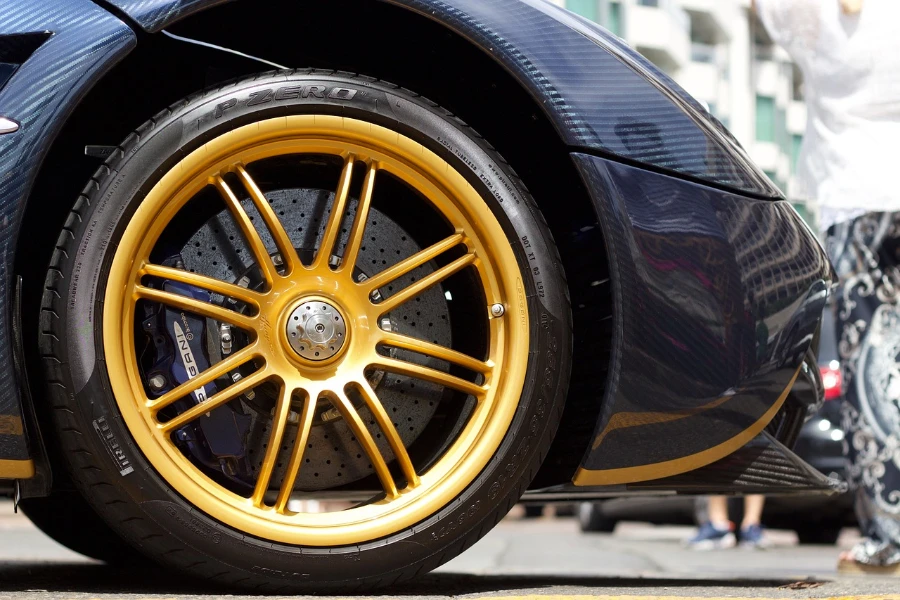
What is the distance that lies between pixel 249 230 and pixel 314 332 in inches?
8.5

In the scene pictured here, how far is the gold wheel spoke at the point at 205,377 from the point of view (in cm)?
189

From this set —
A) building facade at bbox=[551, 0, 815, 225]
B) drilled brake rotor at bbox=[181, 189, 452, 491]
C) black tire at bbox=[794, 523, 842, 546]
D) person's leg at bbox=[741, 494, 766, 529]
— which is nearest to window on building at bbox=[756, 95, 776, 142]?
building facade at bbox=[551, 0, 815, 225]

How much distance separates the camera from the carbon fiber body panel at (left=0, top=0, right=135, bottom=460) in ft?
5.95

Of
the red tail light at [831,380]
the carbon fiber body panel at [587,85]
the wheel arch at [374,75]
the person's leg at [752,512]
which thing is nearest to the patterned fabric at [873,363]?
the carbon fiber body panel at [587,85]

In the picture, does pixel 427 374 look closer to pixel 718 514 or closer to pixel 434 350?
pixel 434 350

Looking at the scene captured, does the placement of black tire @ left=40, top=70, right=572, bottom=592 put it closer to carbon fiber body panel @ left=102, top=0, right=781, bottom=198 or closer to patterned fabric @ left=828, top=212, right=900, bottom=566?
carbon fiber body panel @ left=102, top=0, right=781, bottom=198

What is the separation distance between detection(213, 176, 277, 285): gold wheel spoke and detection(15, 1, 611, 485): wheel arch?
11.2 inches

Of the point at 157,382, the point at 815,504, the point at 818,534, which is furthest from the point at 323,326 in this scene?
the point at 818,534

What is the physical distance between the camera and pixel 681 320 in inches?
78.5

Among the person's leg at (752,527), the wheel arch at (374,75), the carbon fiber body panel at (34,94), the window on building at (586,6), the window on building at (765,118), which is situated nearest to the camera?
the carbon fiber body panel at (34,94)

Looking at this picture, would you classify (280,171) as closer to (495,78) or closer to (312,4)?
(312,4)

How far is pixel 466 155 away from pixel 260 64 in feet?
1.50

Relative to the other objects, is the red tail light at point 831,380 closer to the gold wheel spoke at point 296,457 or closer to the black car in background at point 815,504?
the black car in background at point 815,504

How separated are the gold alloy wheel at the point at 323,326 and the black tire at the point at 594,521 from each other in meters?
7.49
